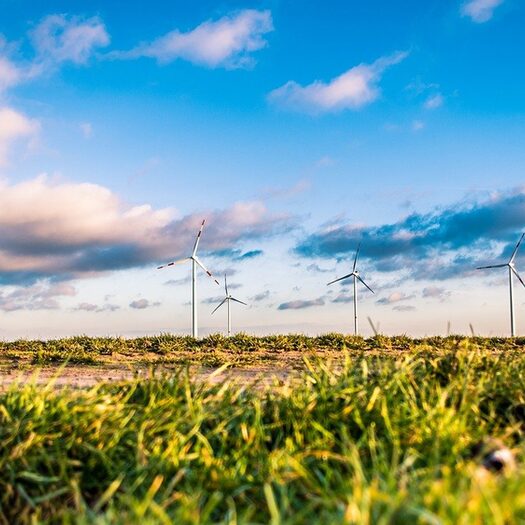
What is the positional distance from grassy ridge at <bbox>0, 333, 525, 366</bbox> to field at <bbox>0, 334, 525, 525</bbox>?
33.4 feet

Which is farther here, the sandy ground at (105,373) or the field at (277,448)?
the sandy ground at (105,373)

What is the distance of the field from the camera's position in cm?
396

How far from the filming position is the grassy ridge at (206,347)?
60.3 feet

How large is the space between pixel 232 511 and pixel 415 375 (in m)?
3.96

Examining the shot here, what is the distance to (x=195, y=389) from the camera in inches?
289

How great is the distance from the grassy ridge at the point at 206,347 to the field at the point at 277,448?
1017 cm

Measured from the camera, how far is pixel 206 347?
21.1 m

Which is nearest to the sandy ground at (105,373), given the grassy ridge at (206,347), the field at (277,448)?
the grassy ridge at (206,347)

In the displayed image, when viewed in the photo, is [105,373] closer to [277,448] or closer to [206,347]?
[206,347]

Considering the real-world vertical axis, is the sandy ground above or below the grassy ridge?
below

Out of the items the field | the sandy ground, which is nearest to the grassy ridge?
the sandy ground

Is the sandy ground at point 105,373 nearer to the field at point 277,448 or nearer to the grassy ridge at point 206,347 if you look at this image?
the grassy ridge at point 206,347

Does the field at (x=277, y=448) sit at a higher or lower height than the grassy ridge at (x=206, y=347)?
lower

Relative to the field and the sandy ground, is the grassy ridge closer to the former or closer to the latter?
the sandy ground
